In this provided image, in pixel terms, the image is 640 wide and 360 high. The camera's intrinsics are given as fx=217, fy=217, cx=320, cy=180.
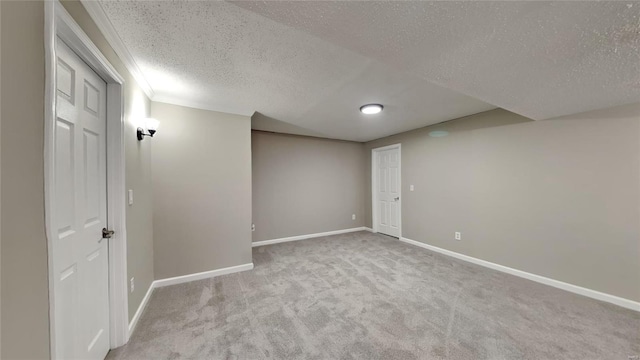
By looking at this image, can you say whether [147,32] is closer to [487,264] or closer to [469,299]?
[469,299]

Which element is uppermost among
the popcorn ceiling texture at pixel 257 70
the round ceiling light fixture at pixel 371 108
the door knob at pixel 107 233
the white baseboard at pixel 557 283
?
the popcorn ceiling texture at pixel 257 70

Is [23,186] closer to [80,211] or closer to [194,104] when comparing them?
[80,211]

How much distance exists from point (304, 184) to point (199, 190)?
2298mm

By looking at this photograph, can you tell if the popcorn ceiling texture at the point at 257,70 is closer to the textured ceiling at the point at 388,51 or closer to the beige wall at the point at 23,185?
the textured ceiling at the point at 388,51

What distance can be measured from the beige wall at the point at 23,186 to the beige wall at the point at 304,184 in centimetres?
344

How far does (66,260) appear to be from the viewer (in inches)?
45.9

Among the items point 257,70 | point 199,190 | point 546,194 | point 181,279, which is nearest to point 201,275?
point 181,279

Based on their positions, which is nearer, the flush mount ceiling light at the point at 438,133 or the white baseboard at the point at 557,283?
the white baseboard at the point at 557,283

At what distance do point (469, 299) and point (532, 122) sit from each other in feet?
Result: 7.58

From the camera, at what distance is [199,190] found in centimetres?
275

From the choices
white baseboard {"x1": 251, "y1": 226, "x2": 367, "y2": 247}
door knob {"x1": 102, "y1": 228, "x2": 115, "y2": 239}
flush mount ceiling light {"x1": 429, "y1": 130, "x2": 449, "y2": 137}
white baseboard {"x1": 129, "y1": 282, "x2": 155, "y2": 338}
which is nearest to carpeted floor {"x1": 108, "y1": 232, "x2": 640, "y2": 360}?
white baseboard {"x1": 129, "y1": 282, "x2": 155, "y2": 338}

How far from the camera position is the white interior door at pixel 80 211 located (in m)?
1.12

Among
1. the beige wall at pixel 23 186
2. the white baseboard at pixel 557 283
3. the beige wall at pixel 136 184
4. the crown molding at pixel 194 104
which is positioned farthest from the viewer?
the crown molding at pixel 194 104

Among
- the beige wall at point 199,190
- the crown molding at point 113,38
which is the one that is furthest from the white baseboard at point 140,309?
the crown molding at point 113,38
